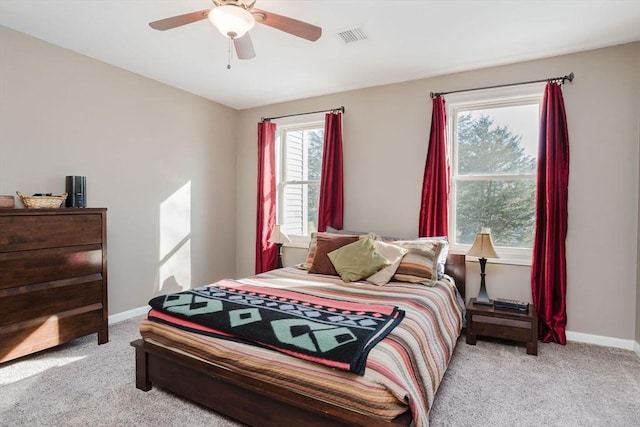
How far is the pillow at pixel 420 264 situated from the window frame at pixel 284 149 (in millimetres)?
1656

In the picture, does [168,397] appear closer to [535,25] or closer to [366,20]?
[366,20]

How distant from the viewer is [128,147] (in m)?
3.56

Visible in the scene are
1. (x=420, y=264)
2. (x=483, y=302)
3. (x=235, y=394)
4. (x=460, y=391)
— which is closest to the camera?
(x=235, y=394)

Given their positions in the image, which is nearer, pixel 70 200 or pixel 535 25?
pixel 535 25

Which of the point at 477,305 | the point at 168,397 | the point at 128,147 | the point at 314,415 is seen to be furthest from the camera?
the point at 128,147

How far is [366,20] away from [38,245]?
2977 millimetres

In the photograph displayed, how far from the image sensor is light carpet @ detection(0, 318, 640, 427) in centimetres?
194

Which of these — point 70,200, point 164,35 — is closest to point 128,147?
point 70,200

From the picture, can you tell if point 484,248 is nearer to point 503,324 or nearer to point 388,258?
point 503,324

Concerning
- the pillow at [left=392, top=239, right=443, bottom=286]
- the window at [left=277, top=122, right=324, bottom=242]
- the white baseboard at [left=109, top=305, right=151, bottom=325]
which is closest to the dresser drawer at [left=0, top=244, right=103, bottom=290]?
the white baseboard at [left=109, top=305, right=151, bottom=325]

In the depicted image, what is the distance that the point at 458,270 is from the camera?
340 centimetres

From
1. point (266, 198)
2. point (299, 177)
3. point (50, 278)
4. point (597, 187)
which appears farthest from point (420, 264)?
point (50, 278)

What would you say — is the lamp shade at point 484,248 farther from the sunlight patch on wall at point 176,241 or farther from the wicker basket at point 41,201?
the wicker basket at point 41,201

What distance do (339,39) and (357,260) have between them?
188 centimetres
